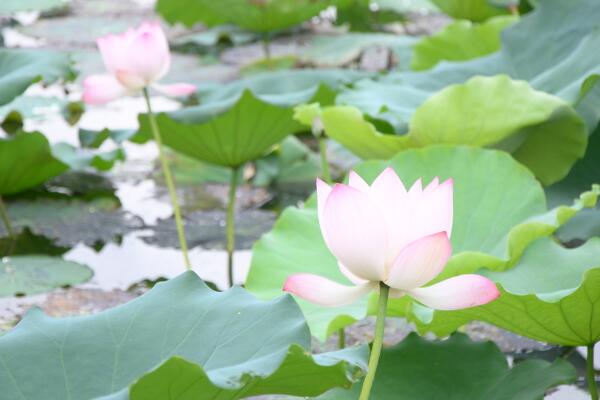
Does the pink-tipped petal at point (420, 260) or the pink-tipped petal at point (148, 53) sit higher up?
the pink-tipped petal at point (420, 260)

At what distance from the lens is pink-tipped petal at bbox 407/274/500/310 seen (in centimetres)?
99

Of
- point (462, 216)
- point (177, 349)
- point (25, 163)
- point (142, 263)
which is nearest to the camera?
point (177, 349)

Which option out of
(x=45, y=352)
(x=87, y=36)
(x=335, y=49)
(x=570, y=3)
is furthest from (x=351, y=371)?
(x=87, y=36)

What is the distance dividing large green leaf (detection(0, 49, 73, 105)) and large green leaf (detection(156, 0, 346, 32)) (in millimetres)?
1440

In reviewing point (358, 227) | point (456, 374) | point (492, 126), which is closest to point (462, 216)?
point (492, 126)

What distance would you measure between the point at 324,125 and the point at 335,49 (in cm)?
187

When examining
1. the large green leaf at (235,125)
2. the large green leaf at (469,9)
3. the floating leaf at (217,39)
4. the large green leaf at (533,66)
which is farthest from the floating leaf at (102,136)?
the floating leaf at (217,39)

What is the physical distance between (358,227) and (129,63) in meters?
1.15

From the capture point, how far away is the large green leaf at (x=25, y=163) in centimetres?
238

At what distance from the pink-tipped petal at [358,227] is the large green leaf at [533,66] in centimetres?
103

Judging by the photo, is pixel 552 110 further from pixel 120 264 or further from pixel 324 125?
pixel 120 264

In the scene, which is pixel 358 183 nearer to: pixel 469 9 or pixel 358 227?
pixel 358 227

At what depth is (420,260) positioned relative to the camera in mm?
959

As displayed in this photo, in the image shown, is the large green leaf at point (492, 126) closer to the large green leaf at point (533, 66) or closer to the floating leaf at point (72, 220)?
the large green leaf at point (533, 66)
